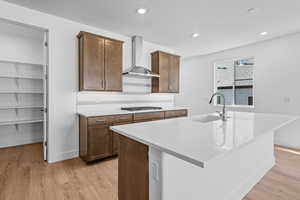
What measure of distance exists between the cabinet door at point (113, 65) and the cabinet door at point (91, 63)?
0.11 m

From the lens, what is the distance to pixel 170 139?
1.04 metres

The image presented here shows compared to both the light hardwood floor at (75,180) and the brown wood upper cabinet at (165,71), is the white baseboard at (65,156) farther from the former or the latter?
the brown wood upper cabinet at (165,71)

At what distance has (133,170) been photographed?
1.25m

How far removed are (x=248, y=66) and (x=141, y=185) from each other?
181 inches

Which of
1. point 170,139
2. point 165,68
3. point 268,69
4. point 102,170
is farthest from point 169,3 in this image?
point 268,69

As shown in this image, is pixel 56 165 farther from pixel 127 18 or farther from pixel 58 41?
pixel 127 18

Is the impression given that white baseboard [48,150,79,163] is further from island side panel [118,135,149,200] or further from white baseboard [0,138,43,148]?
island side panel [118,135,149,200]

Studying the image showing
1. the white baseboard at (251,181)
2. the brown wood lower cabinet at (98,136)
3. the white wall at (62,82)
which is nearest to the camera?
the white baseboard at (251,181)

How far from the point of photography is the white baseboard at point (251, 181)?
5.72ft

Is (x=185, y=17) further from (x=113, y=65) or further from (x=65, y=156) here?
(x=65, y=156)

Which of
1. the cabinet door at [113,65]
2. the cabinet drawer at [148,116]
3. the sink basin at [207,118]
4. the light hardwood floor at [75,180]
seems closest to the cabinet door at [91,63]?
the cabinet door at [113,65]

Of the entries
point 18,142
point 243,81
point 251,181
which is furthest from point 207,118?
point 18,142

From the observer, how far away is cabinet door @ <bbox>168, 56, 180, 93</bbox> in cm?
423

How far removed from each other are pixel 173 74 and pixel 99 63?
83.0 inches
